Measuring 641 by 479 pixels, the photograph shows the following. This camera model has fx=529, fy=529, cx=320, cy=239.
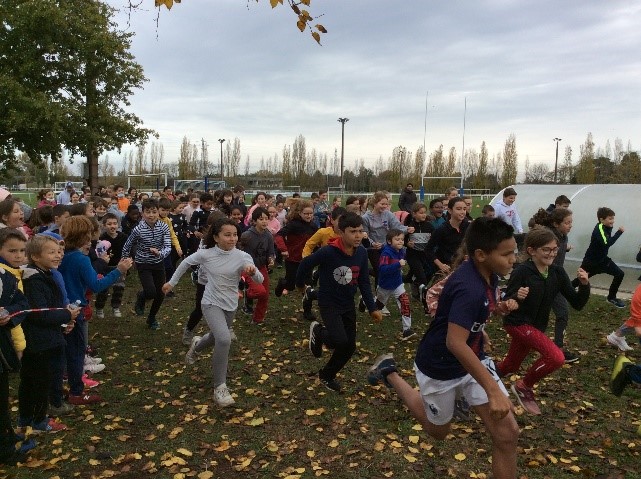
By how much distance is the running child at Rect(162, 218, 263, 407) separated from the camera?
18.0ft

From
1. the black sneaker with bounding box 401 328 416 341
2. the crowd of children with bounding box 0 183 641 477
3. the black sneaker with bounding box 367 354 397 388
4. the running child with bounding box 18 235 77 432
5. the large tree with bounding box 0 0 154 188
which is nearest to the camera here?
the crowd of children with bounding box 0 183 641 477

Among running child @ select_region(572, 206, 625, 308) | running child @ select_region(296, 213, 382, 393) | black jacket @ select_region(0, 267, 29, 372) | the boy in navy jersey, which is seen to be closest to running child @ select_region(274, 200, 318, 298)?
running child @ select_region(296, 213, 382, 393)

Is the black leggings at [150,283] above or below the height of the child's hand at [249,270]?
below

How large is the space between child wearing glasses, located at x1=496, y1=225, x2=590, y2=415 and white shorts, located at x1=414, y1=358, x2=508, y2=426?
5.78ft

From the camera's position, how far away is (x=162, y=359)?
706 centimetres

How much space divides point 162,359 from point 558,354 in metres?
4.85

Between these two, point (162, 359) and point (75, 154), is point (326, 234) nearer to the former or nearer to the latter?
point (162, 359)

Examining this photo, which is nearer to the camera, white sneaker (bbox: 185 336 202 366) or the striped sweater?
white sneaker (bbox: 185 336 202 366)

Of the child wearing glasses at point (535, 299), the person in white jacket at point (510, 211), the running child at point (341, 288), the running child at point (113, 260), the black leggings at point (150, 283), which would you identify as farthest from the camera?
the person in white jacket at point (510, 211)

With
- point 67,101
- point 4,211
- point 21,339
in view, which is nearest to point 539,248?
point 21,339

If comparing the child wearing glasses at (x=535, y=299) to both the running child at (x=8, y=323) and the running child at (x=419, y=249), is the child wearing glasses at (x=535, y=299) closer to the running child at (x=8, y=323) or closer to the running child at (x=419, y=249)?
the running child at (x=419, y=249)

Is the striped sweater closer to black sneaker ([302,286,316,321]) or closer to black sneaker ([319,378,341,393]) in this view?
black sneaker ([302,286,316,321])

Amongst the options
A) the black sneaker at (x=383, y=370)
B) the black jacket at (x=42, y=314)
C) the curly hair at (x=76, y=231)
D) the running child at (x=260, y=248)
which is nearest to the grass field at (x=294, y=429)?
the black sneaker at (x=383, y=370)

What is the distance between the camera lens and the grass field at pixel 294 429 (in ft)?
14.1
